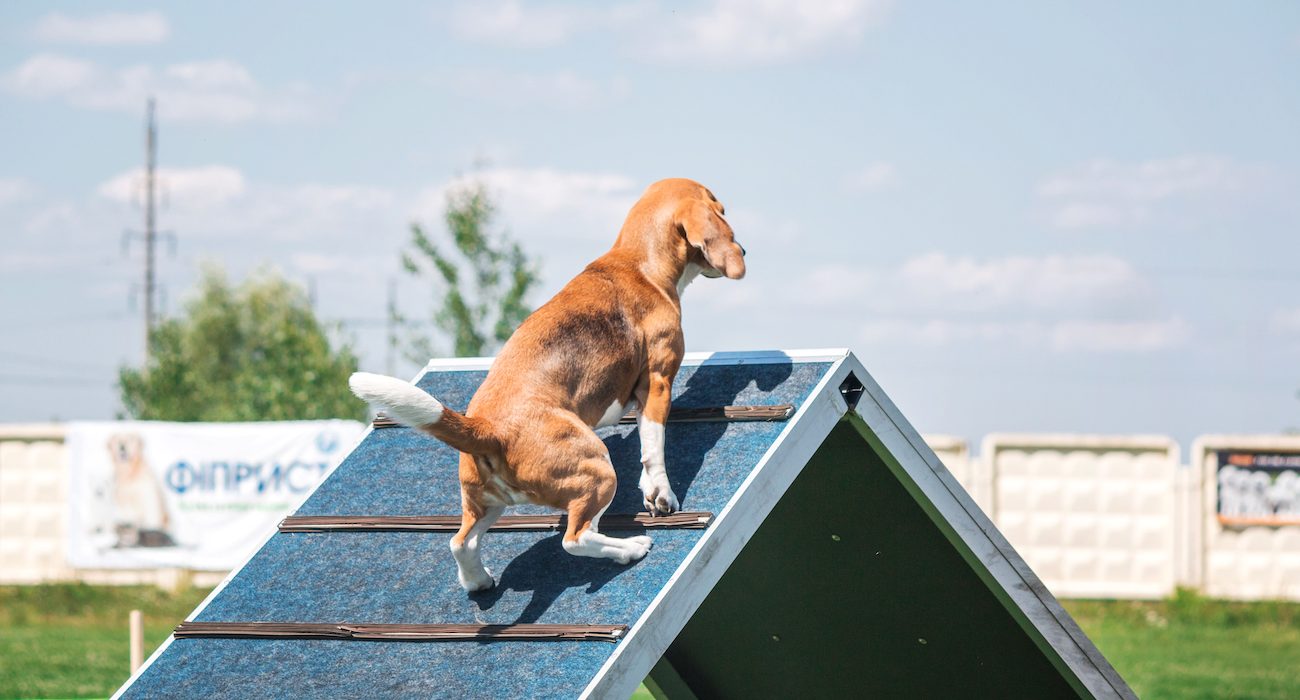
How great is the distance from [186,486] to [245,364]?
16770 millimetres

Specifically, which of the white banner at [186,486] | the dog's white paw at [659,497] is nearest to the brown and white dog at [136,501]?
the white banner at [186,486]

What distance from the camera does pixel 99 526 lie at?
1446 centimetres

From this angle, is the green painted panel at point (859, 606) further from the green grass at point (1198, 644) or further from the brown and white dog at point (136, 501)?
the brown and white dog at point (136, 501)

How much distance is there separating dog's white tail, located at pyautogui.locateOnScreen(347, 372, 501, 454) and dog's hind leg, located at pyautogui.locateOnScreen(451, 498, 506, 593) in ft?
0.86

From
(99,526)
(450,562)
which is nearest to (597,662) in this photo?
(450,562)

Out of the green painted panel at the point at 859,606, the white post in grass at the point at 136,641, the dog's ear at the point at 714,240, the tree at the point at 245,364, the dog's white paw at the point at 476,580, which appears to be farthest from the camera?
the tree at the point at 245,364

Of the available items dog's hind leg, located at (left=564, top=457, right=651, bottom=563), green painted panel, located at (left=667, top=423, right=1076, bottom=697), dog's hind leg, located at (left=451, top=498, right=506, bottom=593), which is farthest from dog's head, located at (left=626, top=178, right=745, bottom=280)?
dog's hind leg, located at (left=451, top=498, right=506, bottom=593)

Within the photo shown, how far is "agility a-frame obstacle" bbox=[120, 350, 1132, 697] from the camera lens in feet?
11.2

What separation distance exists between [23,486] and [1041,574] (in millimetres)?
10162

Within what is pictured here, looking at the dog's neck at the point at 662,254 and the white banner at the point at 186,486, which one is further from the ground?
the white banner at the point at 186,486

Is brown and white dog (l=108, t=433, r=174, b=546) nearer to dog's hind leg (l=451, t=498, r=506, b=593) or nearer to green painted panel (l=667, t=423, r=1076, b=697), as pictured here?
green painted panel (l=667, t=423, r=1076, b=697)

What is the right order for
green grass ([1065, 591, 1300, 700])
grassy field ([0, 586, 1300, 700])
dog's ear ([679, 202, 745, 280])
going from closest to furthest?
dog's ear ([679, 202, 745, 280]) < grassy field ([0, 586, 1300, 700]) < green grass ([1065, 591, 1300, 700])

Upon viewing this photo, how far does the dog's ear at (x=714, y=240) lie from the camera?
12.9ft

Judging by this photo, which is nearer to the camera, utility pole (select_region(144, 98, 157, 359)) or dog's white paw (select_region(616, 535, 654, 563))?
dog's white paw (select_region(616, 535, 654, 563))
